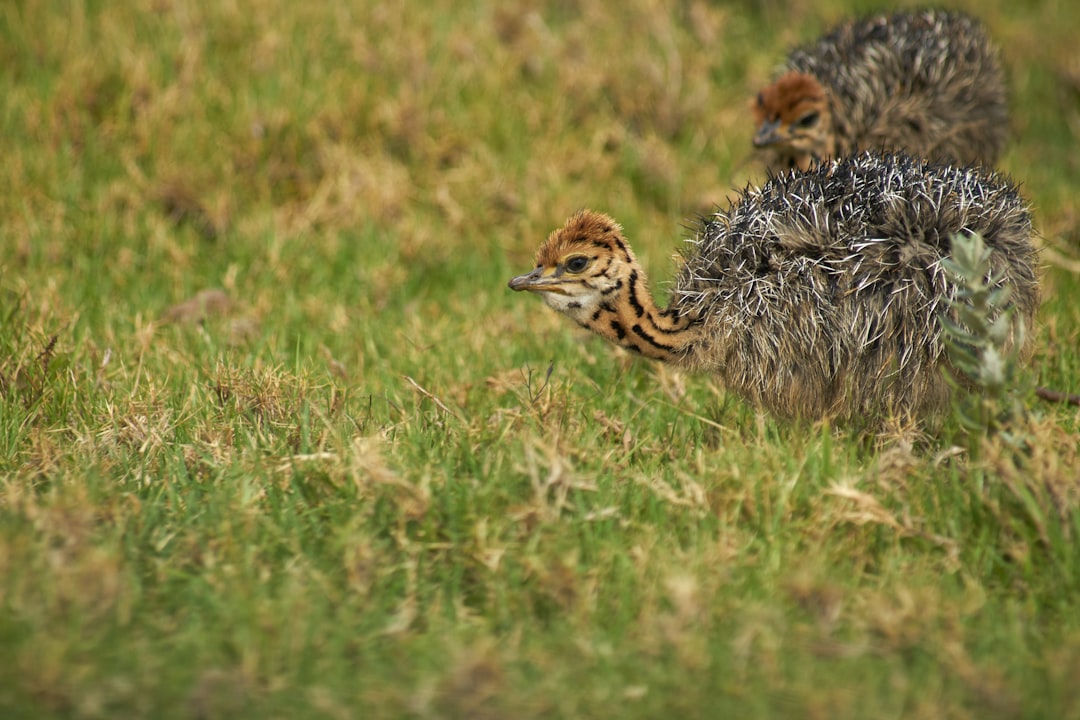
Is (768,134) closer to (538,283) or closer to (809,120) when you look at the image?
(809,120)

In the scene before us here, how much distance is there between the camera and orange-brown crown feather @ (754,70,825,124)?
21.7 feet

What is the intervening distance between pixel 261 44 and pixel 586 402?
4268 mm

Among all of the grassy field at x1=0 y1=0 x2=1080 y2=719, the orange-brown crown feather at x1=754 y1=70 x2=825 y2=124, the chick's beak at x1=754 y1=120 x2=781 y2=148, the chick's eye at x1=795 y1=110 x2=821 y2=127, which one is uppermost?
the orange-brown crown feather at x1=754 y1=70 x2=825 y2=124

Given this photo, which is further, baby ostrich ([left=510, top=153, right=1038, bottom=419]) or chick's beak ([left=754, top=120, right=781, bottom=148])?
chick's beak ([left=754, top=120, right=781, bottom=148])

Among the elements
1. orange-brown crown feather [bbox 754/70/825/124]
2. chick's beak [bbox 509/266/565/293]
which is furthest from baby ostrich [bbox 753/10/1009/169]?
chick's beak [bbox 509/266/565/293]

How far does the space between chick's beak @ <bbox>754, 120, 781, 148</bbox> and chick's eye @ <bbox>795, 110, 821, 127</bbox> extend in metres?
0.11

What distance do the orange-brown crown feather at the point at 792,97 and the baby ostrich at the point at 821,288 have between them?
1.71 m

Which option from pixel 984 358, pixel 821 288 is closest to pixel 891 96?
pixel 821 288

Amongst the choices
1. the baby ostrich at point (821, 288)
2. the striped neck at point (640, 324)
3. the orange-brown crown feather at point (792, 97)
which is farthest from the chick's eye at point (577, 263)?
the orange-brown crown feather at point (792, 97)

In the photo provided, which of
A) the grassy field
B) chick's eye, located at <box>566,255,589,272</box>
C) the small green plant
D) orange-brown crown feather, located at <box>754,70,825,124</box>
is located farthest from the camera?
orange-brown crown feather, located at <box>754,70,825,124</box>

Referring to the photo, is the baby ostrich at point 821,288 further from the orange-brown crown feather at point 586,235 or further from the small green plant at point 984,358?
the small green plant at point 984,358

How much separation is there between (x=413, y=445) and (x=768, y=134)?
10.2 ft

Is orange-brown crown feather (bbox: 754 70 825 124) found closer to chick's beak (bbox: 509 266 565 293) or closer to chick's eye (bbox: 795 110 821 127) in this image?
chick's eye (bbox: 795 110 821 127)

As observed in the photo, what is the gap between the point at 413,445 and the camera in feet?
14.8
